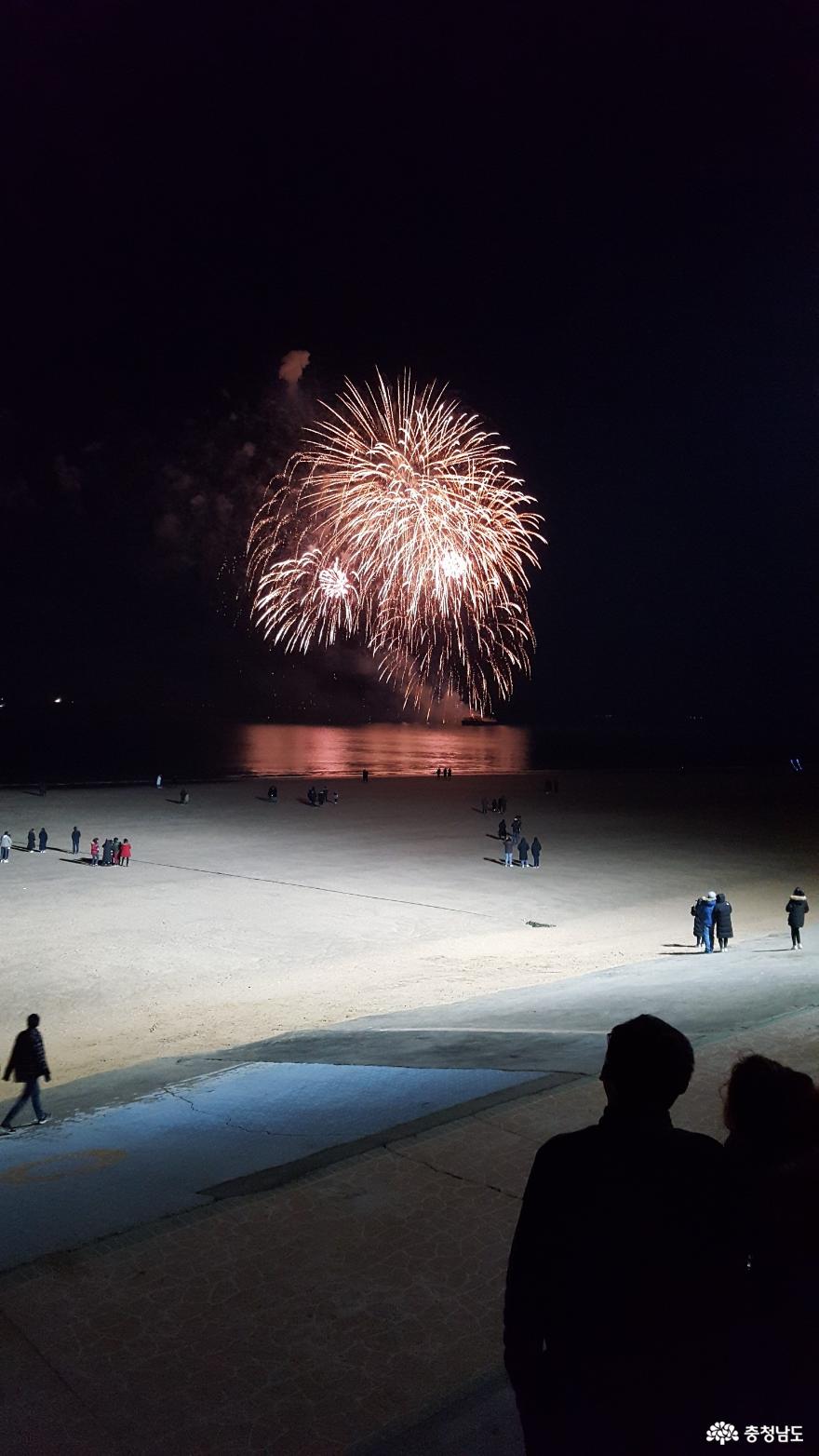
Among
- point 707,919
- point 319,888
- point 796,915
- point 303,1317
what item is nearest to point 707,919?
point 707,919

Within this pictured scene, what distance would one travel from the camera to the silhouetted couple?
2.06m

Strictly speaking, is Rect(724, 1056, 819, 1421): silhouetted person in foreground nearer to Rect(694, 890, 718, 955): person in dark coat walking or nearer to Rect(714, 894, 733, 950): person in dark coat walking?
Rect(714, 894, 733, 950): person in dark coat walking

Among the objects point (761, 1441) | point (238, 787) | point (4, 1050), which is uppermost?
point (238, 787)

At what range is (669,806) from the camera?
4550cm

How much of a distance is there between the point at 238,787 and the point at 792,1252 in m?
49.9

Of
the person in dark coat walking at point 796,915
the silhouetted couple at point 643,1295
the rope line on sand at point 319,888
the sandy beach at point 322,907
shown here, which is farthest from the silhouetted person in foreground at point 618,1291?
the rope line on sand at point 319,888

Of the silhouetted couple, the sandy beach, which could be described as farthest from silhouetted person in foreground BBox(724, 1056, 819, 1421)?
the sandy beach

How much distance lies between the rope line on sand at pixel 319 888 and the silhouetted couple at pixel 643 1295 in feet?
65.7

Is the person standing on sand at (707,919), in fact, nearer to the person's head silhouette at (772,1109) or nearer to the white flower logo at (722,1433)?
the person's head silhouette at (772,1109)

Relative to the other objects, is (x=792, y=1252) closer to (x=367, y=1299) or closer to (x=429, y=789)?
(x=367, y=1299)

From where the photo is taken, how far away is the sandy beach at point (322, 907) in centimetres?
1483

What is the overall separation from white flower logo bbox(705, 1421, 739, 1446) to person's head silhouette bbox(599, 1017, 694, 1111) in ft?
2.20

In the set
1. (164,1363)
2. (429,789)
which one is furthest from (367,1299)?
(429,789)

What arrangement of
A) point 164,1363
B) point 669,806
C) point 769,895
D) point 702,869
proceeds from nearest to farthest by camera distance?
point 164,1363 < point 769,895 < point 702,869 < point 669,806
